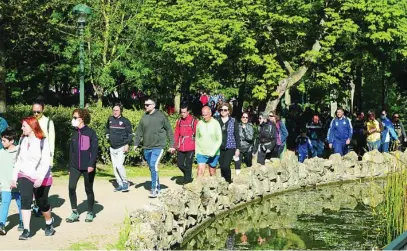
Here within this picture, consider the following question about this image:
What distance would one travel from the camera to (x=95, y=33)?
2305cm

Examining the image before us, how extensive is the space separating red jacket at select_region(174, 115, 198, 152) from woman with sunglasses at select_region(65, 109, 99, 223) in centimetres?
276

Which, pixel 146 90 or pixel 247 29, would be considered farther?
pixel 146 90

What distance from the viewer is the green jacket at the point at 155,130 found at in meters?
11.3

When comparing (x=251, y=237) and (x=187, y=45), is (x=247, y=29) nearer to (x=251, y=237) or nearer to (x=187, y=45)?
(x=187, y=45)

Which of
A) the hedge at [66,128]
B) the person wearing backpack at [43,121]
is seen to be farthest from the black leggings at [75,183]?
the hedge at [66,128]

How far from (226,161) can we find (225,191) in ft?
3.34

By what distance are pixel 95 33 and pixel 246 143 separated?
11081mm

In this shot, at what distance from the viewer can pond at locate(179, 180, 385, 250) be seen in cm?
858

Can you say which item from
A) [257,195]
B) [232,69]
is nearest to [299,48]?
[232,69]

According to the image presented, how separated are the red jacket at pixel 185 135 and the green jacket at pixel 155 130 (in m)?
0.36

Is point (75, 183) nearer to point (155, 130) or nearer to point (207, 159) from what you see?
point (155, 130)

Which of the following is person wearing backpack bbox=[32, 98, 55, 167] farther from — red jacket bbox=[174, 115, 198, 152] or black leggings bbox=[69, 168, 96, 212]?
red jacket bbox=[174, 115, 198, 152]

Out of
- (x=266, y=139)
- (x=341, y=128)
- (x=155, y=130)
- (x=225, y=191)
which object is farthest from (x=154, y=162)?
(x=341, y=128)

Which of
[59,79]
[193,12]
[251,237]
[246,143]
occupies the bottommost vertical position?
[251,237]
